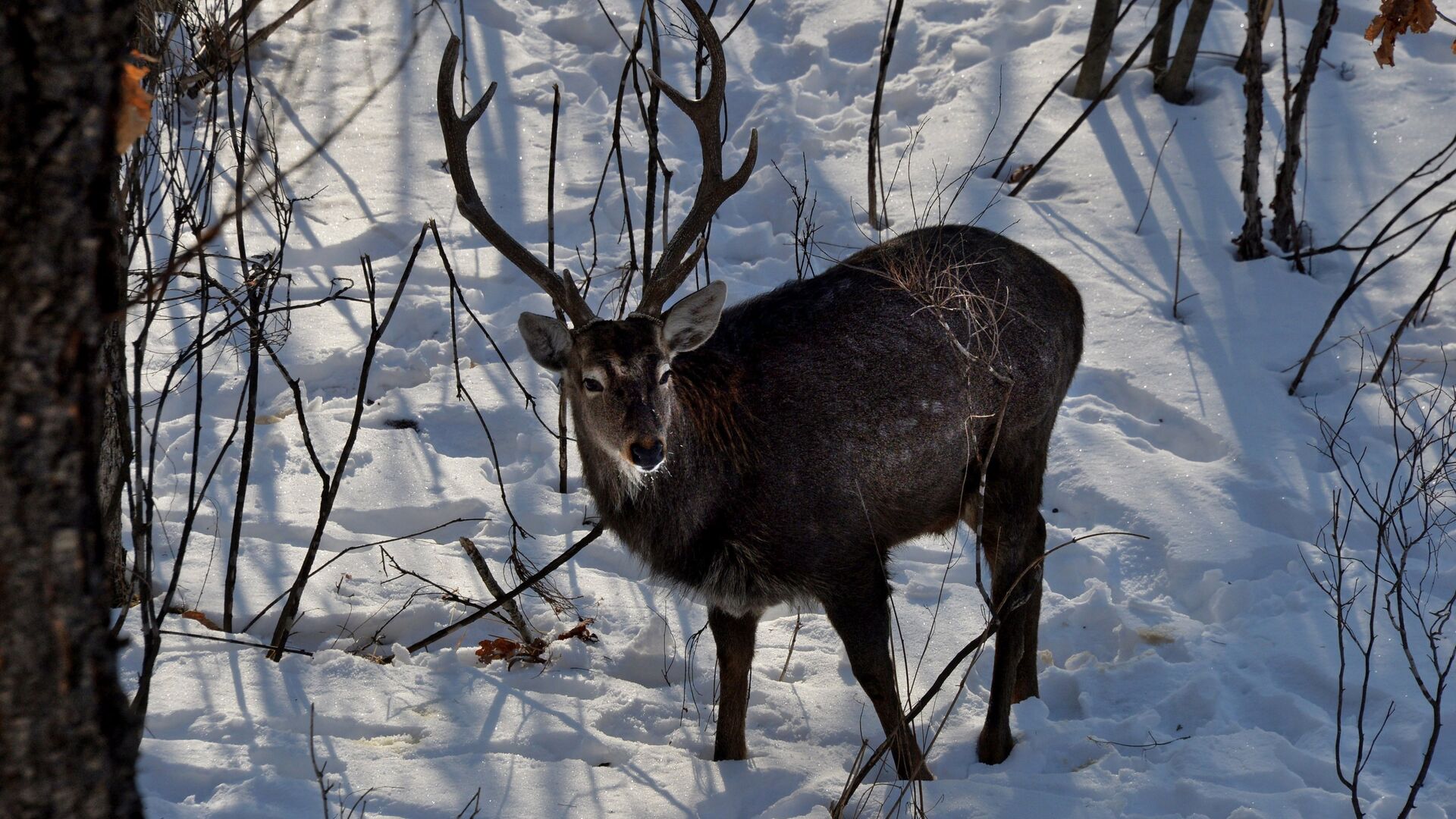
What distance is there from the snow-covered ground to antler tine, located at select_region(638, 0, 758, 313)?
3.96 ft

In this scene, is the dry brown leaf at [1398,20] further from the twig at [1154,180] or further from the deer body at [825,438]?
the twig at [1154,180]

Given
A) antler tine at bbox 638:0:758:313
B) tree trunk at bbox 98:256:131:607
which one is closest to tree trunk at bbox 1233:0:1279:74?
antler tine at bbox 638:0:758:313

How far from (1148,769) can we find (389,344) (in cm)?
466

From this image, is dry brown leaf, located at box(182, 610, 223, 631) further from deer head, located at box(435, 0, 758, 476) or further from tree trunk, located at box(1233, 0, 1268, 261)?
tree trunk, located at box(1233, 0, 1268, 261)

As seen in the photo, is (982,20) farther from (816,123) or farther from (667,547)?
(667,547)

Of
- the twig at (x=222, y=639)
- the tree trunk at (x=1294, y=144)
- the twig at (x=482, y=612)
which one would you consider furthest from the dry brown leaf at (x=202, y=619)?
the tree trunk at (x=1294, y=144)

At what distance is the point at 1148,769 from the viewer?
4.02 metres

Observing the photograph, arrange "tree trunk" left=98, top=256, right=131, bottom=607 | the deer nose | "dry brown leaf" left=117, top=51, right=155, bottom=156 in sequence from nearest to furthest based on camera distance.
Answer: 1. "dry brown leaf" left=117, top=51, right=155, bottom=156
2. "tree trunk" left=98, top=256, right=131, bottom=607
3. the deer nose

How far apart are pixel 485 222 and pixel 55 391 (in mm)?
2790

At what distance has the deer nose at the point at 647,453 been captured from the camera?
12.5 ft

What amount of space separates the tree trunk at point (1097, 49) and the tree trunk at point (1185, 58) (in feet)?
1.52

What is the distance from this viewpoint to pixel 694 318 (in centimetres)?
411

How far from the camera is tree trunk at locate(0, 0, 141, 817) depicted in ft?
4.80

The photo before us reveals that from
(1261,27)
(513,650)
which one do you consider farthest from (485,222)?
(1261,27)
